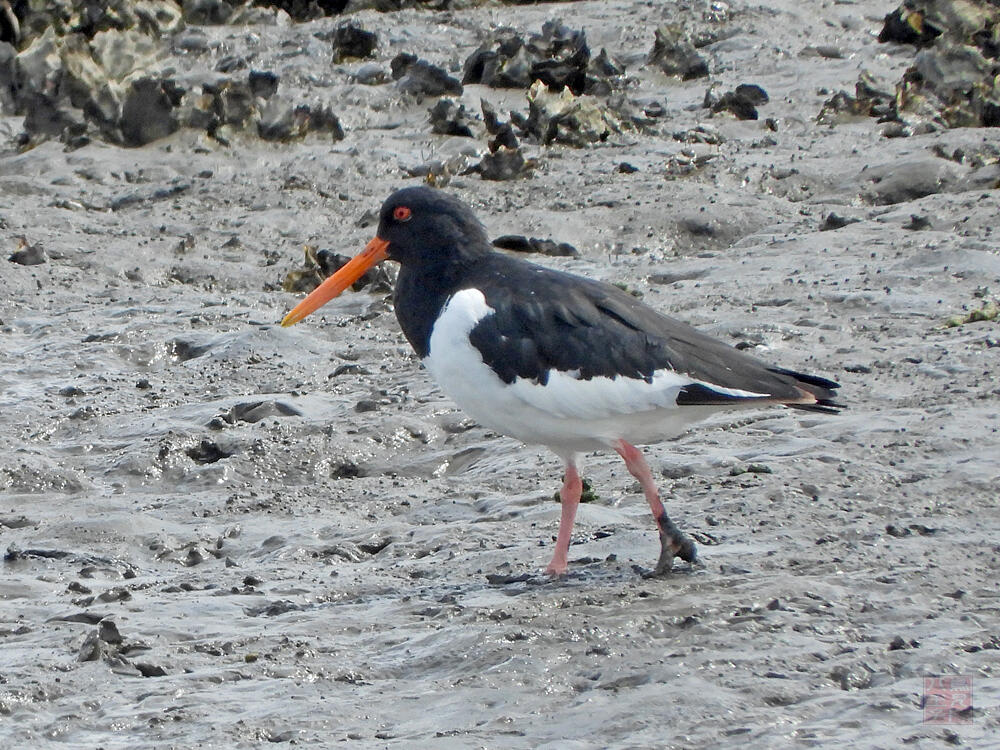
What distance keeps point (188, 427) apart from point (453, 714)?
10.9 ft

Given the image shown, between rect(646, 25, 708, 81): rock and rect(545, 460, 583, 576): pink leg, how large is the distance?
7.73 metres

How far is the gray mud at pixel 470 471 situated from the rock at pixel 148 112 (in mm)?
144

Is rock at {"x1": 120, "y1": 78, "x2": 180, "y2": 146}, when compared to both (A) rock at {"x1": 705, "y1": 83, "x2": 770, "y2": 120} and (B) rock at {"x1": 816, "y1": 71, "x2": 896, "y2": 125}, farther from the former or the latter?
(B) rock at {"x1": 816, "y1": 71, "x2": 896, "y2": 125}

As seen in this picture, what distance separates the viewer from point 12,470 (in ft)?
21.7

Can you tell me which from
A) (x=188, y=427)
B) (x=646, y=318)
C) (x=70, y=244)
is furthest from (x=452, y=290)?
(x=70, y=244)

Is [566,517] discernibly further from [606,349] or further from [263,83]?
[263,83]

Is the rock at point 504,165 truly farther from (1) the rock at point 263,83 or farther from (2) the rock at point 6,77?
(2) the rock at point 6,77

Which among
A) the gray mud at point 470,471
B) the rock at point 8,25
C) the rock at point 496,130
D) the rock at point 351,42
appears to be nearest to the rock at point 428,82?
the gray mud at point 470,471

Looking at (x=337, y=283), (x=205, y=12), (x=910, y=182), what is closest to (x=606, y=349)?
(x=337, y=283)

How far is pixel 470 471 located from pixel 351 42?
24.3 feet

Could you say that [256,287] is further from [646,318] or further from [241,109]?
[646,318]

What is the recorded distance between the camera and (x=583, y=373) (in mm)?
5297

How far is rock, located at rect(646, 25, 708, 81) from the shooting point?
12.7 meters

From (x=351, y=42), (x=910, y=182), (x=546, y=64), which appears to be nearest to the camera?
(x=910, y=182)
